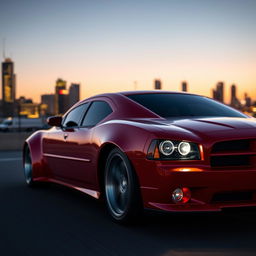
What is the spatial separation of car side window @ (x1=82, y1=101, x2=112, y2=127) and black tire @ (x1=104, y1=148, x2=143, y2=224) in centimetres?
80

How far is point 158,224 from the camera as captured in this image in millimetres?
4941

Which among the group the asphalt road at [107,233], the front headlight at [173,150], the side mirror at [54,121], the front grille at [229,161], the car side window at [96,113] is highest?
the car side window at [96,113]

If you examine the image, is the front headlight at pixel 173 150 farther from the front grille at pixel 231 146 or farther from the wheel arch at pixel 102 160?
the wheel arch at pixel 102 160

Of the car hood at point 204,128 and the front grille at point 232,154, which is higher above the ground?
the car hood at point 204,128

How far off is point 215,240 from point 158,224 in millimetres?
804

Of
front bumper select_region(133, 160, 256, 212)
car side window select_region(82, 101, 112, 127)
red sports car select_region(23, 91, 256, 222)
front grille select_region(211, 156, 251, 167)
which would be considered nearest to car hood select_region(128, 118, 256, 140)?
red sports car select_region(23, 91, 256, 222)

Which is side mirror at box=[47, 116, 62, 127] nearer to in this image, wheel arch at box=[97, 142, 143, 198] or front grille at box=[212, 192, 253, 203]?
wheel arch at box=[97, 142, 143, 198]

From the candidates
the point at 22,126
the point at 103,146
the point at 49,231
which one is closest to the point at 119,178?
the point at 103,146

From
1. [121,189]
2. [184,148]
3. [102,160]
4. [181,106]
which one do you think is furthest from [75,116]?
[184,148]

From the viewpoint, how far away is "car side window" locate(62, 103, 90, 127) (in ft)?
21.6

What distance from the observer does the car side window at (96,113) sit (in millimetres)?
5898

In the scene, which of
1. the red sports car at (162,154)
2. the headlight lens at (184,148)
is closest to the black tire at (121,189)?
the red sports car at (162,154)

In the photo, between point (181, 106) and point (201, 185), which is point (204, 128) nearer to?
point (201, 185)

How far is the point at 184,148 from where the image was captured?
442 cm
